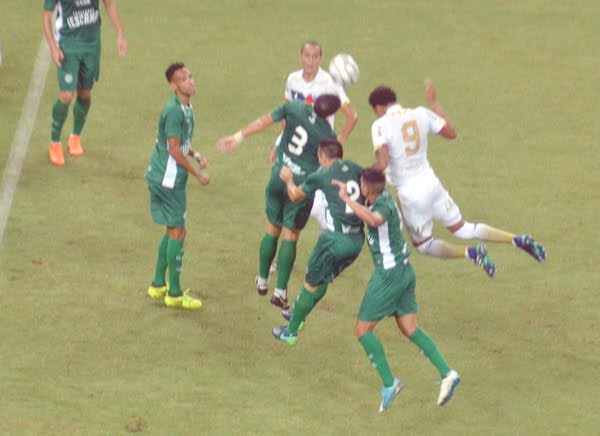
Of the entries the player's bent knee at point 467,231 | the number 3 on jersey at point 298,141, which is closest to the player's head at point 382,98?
the number 3 on jersey at point 298,141

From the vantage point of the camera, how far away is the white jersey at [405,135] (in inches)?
575

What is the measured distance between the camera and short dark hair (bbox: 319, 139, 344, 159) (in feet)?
44.3

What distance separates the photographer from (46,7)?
1781 centimetres

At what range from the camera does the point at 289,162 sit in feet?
48.2

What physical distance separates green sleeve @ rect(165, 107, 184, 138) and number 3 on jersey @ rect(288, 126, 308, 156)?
116cm

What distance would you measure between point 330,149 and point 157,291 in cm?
284

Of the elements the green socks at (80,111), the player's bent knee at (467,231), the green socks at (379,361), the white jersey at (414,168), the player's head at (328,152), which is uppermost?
the player's head at (328,152)

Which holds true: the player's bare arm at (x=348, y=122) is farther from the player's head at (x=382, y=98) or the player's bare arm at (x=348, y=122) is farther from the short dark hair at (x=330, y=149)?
the short dark hair at (x=330, y=149)

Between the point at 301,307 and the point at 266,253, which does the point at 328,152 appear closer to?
the point at 301,307

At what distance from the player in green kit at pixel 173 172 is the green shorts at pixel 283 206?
0.75 metres

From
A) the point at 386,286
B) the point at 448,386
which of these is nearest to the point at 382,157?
the point at 386,286

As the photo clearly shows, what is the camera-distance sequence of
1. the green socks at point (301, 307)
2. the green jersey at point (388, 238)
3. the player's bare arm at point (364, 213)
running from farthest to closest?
the green socks at point (301, 307), the green jersey at point (388, 238), the player's bare arm at point (364, 213)

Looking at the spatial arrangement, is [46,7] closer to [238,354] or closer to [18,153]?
[18,153]

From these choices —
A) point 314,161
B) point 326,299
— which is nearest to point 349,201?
point 314,161
